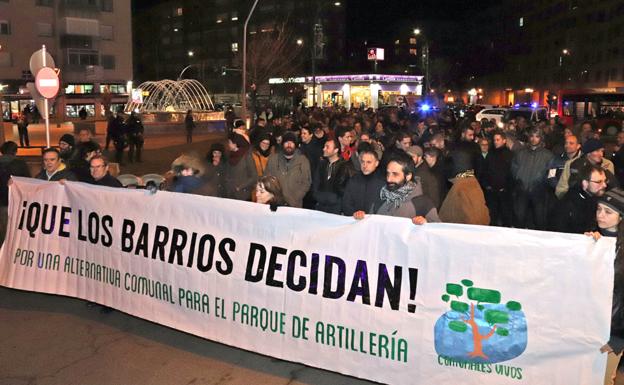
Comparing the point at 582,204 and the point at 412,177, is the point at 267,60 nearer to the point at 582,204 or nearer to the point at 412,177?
the point at 582,204

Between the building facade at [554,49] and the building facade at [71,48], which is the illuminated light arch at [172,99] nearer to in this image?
the building facade at [71,48]

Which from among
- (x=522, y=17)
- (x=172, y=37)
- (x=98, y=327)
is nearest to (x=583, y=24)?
(x=522, y=17)

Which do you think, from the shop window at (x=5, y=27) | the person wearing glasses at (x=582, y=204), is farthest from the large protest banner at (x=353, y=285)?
the shop window at (x=5, y=27)

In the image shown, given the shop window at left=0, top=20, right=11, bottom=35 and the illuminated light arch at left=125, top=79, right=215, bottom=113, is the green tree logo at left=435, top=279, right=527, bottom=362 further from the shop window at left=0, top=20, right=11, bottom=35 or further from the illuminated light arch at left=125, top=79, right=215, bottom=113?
the shop window at left=0, top=20, right=11, bottom=35

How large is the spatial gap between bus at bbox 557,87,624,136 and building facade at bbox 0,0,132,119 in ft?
118

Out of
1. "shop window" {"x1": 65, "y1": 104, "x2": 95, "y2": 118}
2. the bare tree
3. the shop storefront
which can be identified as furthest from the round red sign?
the shop storefront

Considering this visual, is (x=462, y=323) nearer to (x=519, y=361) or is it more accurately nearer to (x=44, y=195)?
(x=519, y=361)

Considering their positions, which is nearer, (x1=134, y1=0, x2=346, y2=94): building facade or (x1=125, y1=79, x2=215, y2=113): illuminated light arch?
(x1=125, y1=79, x2=215, y2=113): illuminated light arch

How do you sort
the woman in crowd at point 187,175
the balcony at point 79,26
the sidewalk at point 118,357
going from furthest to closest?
the balcony at point 79,26 < the woman in crowd at point 187,175 < the sidewalk at point 118,357

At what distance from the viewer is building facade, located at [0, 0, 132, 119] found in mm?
52594

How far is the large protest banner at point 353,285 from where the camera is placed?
3947 mm

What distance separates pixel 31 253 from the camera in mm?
6359

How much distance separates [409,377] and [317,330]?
0.76m

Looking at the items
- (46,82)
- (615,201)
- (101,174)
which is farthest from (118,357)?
(46,82)
